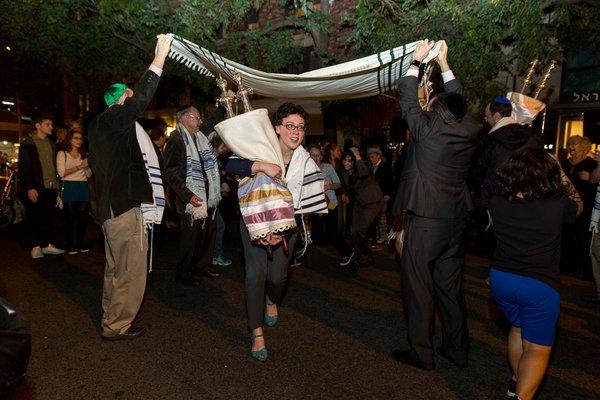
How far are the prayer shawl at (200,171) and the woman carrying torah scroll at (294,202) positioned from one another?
171 cm

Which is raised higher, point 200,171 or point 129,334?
point 200,171

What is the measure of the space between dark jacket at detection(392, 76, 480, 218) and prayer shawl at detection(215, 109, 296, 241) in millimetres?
960

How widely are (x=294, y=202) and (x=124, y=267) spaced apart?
5.15 feet

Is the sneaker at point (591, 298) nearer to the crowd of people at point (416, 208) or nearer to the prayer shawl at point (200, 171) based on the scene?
the crowd of people at point (416, 208)

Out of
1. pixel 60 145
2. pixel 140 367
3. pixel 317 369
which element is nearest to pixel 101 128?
pixel 140 367

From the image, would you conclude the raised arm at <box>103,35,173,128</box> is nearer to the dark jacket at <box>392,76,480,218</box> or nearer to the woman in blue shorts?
the dark jacket at <box>392,76,480,218</box>

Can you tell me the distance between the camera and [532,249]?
8.74ft

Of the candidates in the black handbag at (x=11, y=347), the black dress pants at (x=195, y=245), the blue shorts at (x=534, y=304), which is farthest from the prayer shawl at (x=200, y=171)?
the blue shorts at (x=534, y=304)

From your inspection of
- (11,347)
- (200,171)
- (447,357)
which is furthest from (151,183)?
(447,357)

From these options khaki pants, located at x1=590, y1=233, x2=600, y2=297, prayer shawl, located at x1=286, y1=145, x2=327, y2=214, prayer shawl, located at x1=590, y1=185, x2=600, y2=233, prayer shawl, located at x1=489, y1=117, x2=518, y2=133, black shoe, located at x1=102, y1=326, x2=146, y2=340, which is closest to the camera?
prayer shawl, located at x1=286, y1=145, x2=327, y2=214

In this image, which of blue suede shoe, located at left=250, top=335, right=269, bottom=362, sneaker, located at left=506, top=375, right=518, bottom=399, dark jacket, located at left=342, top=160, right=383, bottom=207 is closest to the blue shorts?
sneaker, located at left=506, top=375, right=518, bottom=399

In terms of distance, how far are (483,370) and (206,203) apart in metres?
3.44

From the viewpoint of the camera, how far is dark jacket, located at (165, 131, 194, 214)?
16.5 feet

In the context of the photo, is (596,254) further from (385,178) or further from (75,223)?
(75,223)
